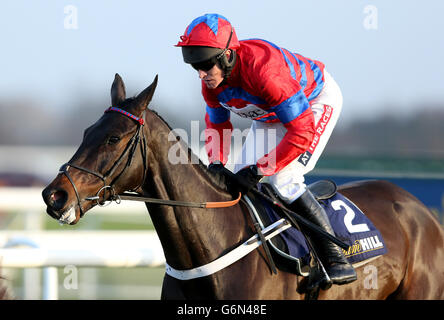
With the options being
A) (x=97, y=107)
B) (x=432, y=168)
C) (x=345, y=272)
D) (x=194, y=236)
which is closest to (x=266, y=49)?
(x=194, y=236)

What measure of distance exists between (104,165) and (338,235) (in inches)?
52.6

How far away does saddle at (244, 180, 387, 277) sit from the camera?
3.04 m

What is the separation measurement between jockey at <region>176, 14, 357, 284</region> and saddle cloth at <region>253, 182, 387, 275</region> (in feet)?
0.37

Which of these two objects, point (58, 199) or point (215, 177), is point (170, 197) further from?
point (58, 199)

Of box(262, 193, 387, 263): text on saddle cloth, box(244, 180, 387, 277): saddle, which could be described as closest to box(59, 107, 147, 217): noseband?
box(244, 180, 387, 277): saddle

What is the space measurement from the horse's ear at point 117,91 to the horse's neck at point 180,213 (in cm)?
16

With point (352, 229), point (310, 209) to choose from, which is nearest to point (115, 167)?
point (310, 209)

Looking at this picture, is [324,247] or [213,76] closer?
[213,76]

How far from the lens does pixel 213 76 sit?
3037 millimetres

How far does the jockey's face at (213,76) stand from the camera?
3.02 metres

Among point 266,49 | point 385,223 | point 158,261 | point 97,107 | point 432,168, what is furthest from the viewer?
point 97,107

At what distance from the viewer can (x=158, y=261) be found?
4.29m
